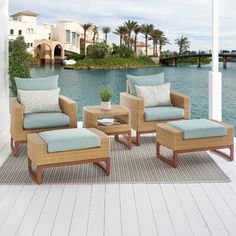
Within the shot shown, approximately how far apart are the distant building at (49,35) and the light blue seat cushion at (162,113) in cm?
526

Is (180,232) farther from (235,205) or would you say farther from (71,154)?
(71,154)

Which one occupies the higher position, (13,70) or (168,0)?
(168,0)

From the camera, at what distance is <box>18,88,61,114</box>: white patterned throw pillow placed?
5.59 m

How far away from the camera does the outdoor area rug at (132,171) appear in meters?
4.37

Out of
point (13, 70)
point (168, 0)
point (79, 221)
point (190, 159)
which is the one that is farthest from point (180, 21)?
point (79, 221)

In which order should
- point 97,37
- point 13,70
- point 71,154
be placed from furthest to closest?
1. point 97,37
2. point 13,70
3. point 71,154

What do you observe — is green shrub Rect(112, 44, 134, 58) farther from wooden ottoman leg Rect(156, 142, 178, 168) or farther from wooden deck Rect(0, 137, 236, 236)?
wooden deck Rect(0, 137, 236, 236)

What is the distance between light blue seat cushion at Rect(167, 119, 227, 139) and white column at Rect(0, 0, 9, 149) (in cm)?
223

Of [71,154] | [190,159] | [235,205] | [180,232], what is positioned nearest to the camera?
[180,232]

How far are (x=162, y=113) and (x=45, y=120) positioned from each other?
5.04ft

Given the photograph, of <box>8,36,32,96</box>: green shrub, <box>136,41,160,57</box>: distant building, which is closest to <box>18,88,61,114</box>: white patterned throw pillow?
<box>8,36,32,96</box>: green shrub

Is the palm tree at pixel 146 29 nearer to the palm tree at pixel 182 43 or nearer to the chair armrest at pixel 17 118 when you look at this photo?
the palm tree at pixel 182 43

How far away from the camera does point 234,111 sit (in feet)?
46.1

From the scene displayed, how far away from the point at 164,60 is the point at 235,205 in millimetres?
9238
